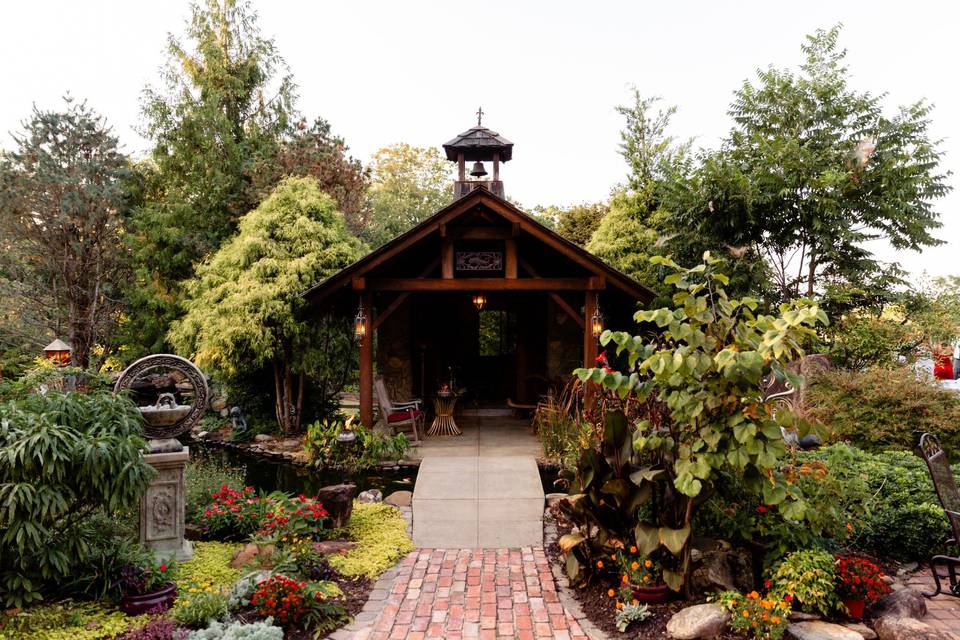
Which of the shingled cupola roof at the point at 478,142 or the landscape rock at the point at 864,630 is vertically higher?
the shingled cupola roof at the point at 478,142

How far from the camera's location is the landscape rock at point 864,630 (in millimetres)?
4086

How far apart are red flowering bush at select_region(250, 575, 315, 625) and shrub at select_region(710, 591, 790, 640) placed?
283 centimetres

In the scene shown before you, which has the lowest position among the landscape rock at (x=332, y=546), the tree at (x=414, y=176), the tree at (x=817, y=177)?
the landscape rock at (x=332, y=546)

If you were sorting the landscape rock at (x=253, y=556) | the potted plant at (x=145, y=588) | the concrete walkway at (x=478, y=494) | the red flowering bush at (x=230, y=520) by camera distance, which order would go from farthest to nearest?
the concrete walkway at (x=478, y=494) → the red flowering bush at (x=230, y=520) → the landscape rock at (x=253, y=556) → the potted plant at (x=145, y=588)

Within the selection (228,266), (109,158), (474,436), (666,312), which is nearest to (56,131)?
(109,158)

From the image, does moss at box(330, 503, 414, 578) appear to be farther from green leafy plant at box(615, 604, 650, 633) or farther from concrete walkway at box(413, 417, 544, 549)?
green leafy plant at box(615, 604, 650, 633)

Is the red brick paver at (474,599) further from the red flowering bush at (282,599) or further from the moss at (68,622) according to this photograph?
the moss at (68,622)

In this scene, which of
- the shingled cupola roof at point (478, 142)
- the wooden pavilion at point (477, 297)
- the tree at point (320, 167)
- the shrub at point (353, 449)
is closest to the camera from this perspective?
the shrub at point (353, 449)

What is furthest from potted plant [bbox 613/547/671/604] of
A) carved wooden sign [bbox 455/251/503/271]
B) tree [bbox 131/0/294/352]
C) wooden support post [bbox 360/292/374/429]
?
tree [bbox 131/0/294/352]

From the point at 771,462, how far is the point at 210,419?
39.1ft

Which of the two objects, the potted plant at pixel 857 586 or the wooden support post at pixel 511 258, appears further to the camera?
the wooden support post at pixel 511 258

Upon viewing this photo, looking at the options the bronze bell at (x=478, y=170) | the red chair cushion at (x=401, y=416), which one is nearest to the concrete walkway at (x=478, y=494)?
the red chair cushion at (x=401, y=416)

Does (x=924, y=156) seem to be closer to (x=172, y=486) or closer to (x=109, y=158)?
(x=172, y=486)

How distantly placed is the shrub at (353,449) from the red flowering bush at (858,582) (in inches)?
236
